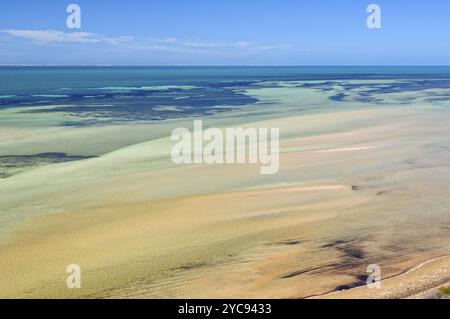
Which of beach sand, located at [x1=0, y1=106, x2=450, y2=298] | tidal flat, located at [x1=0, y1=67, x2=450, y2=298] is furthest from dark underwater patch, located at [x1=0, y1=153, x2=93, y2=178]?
beach sand, located at [x1=0, y1=106, x2=450, y2=298]

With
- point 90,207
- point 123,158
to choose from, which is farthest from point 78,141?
point 90,207

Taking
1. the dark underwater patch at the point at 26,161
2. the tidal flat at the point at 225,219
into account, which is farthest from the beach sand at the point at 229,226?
the dark underwater patch at the point at 26,161

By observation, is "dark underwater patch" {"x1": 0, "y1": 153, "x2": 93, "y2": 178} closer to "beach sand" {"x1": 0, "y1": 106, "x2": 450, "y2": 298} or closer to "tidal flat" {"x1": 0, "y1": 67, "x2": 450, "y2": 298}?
"tidal flat" {"x1": 0, "y1": 67, "x2": 450, "y2": 298}

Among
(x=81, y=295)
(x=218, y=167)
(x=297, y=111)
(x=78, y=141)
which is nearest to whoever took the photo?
(x=81, y=295)

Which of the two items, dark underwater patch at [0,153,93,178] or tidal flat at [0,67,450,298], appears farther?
dark underwater patch at [0,153,93,178]

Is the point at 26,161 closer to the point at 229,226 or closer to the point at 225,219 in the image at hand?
the point at 225,219

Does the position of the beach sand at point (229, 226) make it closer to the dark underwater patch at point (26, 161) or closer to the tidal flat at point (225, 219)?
the tidal flat at point (225, 219)

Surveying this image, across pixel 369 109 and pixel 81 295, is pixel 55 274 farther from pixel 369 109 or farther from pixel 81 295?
pixel 369 109

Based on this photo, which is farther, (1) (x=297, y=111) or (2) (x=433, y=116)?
(1) (x=297, y=111)

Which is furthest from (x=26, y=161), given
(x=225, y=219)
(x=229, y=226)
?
(x=229, y=226)
